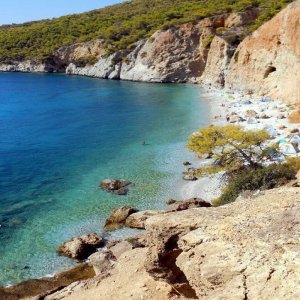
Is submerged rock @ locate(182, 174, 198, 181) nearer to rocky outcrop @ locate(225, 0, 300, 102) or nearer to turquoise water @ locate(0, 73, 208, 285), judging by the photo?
turquoise water @ locate(0, 73, 208, 285)

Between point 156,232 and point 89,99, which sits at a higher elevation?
point 156,232

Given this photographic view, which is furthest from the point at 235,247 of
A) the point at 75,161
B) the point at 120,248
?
the point at 75,161

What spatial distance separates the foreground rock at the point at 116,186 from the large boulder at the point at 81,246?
6.51 meters

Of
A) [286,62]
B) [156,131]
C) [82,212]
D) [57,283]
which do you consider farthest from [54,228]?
[286,62]

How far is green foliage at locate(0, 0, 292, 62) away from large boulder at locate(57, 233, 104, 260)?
61.8 metres

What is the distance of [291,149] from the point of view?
102 feet

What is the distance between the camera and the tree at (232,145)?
27.0 m

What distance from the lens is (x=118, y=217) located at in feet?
81.2

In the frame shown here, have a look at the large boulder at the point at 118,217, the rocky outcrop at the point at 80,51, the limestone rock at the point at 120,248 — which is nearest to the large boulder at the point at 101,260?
the limestone rock at the point at 120,248

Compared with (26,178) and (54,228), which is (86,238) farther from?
(26,178)

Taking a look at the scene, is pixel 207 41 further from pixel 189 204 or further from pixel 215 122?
pixel 189 204

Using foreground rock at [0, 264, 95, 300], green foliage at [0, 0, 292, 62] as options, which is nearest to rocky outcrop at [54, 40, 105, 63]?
green foliage at [0, 0, 292, 62]

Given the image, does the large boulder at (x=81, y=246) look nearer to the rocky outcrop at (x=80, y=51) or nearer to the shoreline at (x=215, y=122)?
the shoreline at (x=215, y=122)

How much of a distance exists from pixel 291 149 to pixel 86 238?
16.9m
